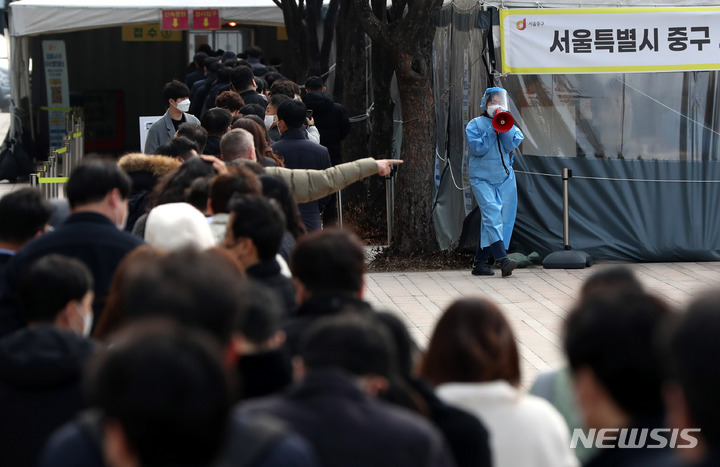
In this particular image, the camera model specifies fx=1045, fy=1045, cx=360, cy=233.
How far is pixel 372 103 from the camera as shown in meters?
14.2

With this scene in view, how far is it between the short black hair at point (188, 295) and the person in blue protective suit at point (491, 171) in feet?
26.1

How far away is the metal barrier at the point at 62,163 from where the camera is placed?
37.0ft

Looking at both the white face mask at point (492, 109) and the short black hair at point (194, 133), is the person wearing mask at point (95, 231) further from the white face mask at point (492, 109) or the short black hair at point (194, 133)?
the white face mask at point (492, 109)

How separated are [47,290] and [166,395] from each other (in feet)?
5.32

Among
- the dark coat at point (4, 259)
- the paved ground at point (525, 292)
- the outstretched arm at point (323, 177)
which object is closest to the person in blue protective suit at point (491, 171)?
the paved ground at point (525, 292)

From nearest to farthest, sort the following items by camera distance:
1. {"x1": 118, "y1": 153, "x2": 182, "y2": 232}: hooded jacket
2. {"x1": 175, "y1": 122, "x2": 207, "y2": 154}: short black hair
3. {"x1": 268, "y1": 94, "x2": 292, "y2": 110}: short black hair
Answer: {"x1": 118, "y1": 153, "x2": 182, "y2": 232}: hooded jacket, {"x1": 175, "y1": 122, "x2": 207, "y2": 154}: short black hair, {"x1": 268, "y1": 94, "x2": 292, "y2": 110}: short black hair

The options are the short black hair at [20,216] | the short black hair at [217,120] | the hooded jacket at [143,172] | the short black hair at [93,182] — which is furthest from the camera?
the short black hair at [217,120]

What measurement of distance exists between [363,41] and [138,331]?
1275 cm

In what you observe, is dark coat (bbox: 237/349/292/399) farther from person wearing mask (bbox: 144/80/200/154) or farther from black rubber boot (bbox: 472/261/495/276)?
black rubber boot (bbox: 472/261/495/276)

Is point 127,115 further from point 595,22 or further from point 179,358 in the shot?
point 179,358

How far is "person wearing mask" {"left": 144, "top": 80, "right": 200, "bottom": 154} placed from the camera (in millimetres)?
9391

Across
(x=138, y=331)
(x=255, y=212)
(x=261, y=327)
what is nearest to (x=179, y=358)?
(x=138, y=331)

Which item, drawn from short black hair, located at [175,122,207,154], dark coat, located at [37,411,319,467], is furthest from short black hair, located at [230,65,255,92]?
dark coat, located at [37,411,319,467]

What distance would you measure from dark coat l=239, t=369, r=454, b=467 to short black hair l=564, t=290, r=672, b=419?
0.45 m
